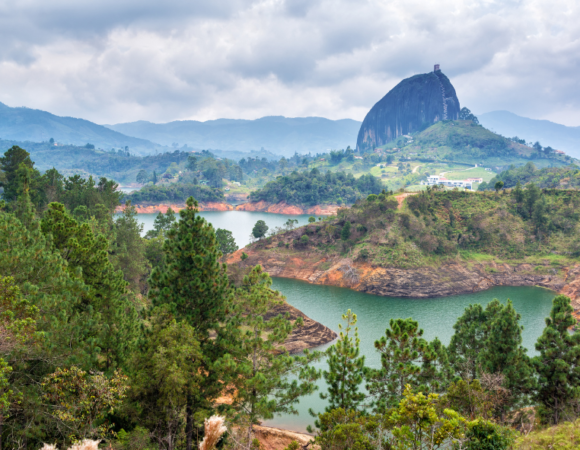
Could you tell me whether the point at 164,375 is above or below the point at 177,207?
below

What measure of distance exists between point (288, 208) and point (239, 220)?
58.2ft

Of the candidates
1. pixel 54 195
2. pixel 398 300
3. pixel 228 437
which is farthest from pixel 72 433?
pixel 398 300

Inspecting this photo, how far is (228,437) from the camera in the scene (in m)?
16.6

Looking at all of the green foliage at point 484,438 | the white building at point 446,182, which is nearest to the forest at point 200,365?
Answer: the green foliage at point 484,438

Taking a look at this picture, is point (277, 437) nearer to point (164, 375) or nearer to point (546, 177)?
point (164, 375)

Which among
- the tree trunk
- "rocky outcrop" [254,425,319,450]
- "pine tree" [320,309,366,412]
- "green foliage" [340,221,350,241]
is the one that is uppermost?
"green foliage" [340,221,350,241]

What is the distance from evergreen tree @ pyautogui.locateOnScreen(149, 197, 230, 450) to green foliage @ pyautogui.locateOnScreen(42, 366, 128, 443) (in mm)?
3651

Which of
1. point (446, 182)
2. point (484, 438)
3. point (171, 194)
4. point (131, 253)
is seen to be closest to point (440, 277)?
point (131, 253)

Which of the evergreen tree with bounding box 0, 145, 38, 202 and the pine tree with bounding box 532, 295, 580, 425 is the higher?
the evergreen tree with bounding box 0, 145, 38, 202

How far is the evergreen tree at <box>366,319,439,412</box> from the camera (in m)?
16.2

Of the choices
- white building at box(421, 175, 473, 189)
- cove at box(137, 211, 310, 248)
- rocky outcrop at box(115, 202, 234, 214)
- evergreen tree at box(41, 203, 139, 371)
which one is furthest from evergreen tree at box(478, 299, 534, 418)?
rocky outcrop at box(115, 202, 234, 214)

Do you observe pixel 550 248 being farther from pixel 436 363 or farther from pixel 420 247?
pixel 436 363

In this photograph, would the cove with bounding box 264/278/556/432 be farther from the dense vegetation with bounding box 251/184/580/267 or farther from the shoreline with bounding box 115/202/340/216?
the shoreline with bounding box 115/202/340/216

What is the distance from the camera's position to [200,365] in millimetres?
15227
